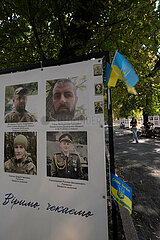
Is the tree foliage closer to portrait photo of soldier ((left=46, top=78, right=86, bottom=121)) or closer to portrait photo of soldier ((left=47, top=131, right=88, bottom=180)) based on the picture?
portrait photo of soldier ((left=46, top=78, right=86, bottom=121))

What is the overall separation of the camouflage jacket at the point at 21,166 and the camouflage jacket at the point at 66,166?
25 cm

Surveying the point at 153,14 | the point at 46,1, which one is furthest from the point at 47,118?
the point at 46,1

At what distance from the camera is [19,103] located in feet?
5.29

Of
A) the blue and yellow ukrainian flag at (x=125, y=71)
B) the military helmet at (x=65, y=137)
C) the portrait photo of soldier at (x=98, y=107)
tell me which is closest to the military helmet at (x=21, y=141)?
the military helmet at (x=65, y=137)

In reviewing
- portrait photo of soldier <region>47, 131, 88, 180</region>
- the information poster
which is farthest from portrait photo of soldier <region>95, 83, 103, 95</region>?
portrait photo of soldier <region>47, 131, 88, 180</region>

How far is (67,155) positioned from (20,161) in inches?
22.7

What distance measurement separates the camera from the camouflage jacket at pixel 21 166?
151 cm

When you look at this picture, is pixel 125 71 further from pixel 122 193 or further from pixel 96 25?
pixel 96 25

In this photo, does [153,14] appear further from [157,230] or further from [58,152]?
[157,230]

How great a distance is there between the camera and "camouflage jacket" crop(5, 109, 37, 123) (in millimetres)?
1549

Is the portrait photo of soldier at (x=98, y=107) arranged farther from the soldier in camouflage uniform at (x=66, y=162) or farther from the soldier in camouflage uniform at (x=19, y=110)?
the soldier in camouflage uniform at (x=19, y=110)

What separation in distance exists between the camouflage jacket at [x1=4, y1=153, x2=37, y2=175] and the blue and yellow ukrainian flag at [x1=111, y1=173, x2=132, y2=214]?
2.75 ft

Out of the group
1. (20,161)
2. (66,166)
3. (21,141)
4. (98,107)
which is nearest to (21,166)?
(20,161)

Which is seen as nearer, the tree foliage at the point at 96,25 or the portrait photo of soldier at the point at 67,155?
the portrait photo of soldier at the point at 67,155
